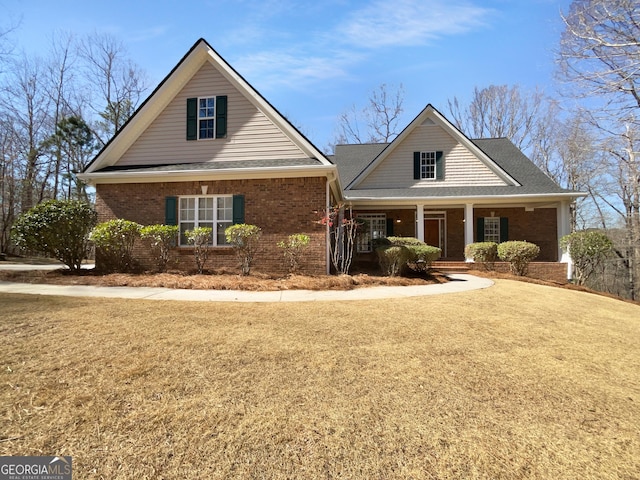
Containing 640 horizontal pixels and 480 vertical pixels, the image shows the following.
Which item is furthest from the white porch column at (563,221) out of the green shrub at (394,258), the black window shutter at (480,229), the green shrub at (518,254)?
the green shrub at (394,258)

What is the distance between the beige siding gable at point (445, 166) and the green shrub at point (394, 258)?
6.05 meters

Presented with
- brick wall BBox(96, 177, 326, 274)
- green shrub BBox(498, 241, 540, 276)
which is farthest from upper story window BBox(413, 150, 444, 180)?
brick wall BBox(96, 177, 326, 274)

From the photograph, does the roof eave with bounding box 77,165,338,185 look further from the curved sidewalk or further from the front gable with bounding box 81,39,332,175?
the curved sidewalk

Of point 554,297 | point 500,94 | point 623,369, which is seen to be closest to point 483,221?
point 554,297

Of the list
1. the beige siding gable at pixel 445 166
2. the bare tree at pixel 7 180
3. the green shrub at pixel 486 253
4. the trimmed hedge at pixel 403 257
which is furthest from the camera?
the bare tree at pixel 7 180

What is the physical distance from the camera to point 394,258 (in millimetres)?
10180

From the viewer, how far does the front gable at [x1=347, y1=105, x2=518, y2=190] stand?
15.3 meters

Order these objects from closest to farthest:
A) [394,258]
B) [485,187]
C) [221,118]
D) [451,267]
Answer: [394,258] < [221,118] < [451,267] < [485,187]

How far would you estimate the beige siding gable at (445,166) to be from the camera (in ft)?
50.1

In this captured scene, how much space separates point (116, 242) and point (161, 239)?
1.24 meters

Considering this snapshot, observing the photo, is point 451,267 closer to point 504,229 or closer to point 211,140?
point 504,229

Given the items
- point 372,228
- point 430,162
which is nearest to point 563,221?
point 430,162

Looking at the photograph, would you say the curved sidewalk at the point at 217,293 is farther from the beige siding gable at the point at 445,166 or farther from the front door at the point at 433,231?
the front door at the point at 433,231

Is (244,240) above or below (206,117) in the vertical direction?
below
